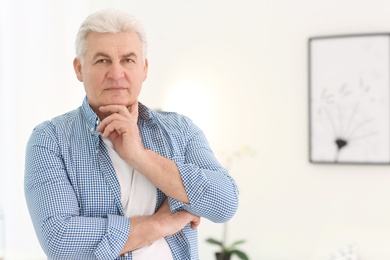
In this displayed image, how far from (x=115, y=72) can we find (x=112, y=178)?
0.25m

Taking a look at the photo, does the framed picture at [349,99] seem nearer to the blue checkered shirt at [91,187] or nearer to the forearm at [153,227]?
the blue checkered shirt at [91,187]

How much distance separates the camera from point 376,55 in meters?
3.85

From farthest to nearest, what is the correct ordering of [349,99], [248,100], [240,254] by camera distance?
[248,100]
[240,254]
[349,99]

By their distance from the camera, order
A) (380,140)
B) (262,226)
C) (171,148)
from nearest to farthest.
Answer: (171,148), (380,140), (262,226)

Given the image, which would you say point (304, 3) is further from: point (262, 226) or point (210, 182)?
point (210, 182)

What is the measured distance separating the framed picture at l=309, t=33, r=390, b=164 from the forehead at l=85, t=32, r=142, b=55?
275 centimetres

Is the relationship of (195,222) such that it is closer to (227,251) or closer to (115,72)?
(115,72)

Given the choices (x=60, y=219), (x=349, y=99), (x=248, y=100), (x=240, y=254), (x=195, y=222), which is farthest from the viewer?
(x=248, y=100)

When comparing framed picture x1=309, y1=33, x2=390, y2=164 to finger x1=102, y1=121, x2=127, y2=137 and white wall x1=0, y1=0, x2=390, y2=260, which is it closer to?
white wall x1=0, y1=0, x2=390, y2=260

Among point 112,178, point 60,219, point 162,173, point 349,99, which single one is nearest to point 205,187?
point 162,173

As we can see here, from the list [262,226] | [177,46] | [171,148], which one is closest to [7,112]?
[177,46]

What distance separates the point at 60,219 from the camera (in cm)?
133

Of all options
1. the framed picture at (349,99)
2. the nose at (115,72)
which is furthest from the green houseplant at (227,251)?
the nose at (115,72)

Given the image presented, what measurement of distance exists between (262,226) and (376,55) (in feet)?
4.54
